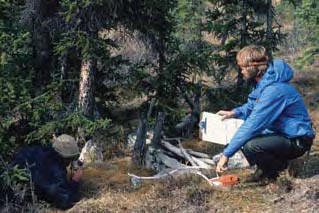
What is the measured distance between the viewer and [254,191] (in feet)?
20.0

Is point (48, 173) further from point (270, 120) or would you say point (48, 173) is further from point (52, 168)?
point (270, 120)

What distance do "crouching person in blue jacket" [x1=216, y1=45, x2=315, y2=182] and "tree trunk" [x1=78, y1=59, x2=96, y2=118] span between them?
332 centimetres

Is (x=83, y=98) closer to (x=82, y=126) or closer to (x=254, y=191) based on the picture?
(x=82, y=126)

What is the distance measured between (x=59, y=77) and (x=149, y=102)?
72.4 inches

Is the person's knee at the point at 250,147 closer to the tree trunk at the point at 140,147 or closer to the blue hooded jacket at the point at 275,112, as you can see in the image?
the blue hooded jacket at the point at 275,112

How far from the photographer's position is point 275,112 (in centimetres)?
563

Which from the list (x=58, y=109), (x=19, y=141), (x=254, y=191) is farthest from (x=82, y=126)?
(x=254, y=191)

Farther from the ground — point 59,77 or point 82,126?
point 59,77

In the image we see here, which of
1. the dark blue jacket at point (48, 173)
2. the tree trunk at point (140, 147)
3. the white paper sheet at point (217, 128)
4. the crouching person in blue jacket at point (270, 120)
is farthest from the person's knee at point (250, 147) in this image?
the tree trunk at point (140, 147)

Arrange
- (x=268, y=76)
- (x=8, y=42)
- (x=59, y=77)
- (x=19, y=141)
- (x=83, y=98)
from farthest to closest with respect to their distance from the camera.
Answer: (x=59, y=77) → (x=83, y=98) → (x=19, y=141) → (x=8, y=42) → (x=268, y=76)

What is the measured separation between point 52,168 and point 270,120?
2.45 m

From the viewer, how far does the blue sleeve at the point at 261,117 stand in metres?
5.56

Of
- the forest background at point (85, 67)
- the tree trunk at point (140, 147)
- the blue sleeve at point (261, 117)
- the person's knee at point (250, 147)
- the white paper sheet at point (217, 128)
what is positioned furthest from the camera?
the tree trunk at point (140, 147)

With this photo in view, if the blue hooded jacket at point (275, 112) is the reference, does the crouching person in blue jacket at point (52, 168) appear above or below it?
below
